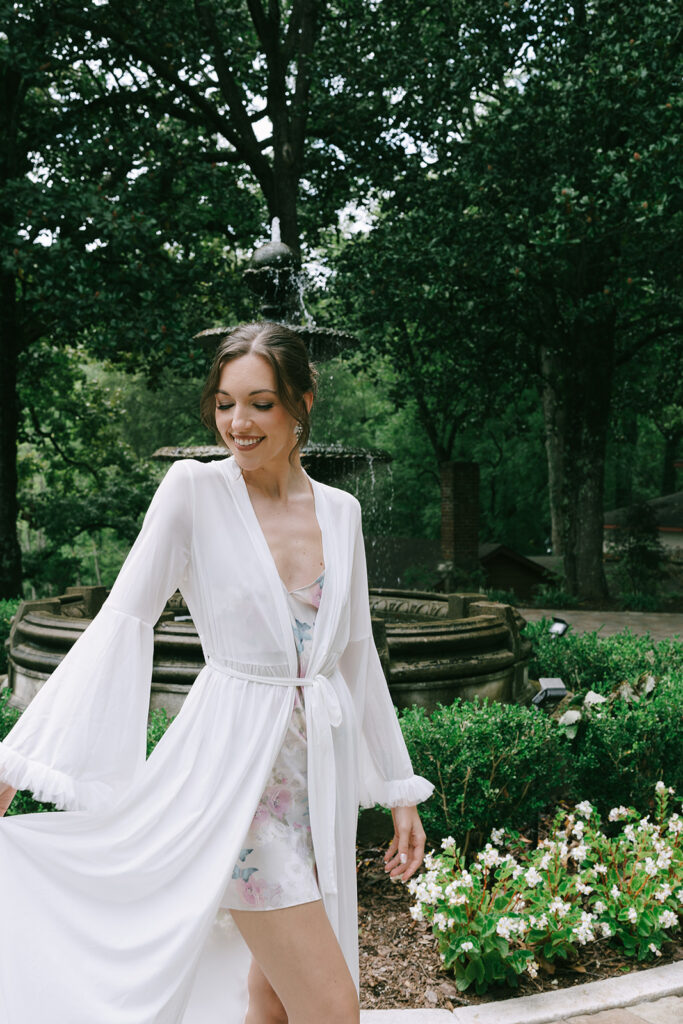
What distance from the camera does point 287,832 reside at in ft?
6.82

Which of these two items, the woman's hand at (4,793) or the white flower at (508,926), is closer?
the woman's hand at (4,793)

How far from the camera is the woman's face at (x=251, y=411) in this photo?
2193 mm

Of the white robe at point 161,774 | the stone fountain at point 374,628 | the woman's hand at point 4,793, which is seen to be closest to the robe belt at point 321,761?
the white robe at point 161,774

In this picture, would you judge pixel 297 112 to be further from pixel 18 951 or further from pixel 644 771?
pixel 18 951

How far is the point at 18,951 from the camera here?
1891 millimetres

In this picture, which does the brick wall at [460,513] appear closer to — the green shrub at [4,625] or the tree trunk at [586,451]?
the tree trunk at [586,451]

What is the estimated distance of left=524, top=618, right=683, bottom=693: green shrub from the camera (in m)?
7.27

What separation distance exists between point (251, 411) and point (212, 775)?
87 cm

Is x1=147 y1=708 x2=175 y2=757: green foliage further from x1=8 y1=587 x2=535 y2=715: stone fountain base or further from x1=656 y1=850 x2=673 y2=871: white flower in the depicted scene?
x1=656 y1=850 x2=673 y2=871: white flower

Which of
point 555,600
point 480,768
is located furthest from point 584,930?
point 555,600

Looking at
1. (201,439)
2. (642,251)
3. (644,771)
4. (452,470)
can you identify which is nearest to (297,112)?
(642,251)

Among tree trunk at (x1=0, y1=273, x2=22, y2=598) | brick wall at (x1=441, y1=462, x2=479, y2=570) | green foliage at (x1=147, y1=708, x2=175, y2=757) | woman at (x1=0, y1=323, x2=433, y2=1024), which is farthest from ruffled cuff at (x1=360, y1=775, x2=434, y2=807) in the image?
brick wall at (x1=441, y1=462, x2=479, y2=570)

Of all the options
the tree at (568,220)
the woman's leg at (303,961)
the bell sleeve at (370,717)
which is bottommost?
the woman's leg at (303,961)

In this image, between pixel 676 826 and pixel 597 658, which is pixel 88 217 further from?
pixel 676 826
